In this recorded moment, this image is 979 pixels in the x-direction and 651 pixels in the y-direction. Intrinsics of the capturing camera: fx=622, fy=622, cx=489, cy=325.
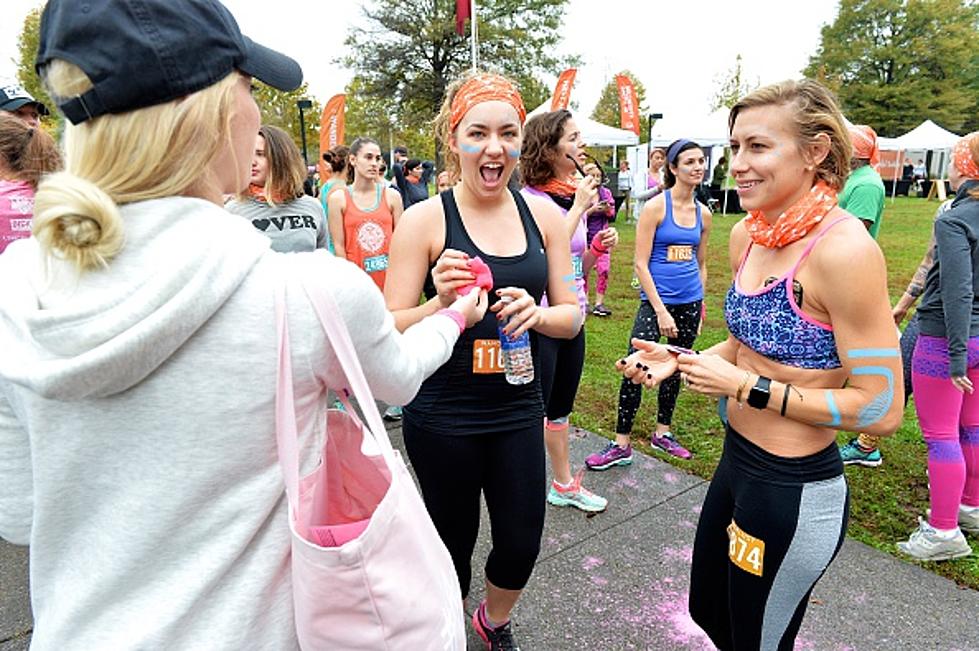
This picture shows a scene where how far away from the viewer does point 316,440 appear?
114 cm

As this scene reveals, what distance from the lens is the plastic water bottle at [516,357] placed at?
7.14 feet

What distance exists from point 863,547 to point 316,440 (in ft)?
11.2

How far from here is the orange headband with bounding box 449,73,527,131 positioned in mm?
2365

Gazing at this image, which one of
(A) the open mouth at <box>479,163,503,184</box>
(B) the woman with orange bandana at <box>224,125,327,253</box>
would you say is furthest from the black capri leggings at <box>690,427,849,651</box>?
(B) the woman with orange bandana at <box>224,125,327,253</box>

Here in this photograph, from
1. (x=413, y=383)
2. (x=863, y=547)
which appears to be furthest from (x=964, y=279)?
(x=413, y=383)

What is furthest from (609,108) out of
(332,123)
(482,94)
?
(482,94)

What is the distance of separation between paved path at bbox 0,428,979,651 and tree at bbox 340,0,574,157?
32.4 m

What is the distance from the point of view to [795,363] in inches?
73.4

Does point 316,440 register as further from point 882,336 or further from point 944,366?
point 944,366

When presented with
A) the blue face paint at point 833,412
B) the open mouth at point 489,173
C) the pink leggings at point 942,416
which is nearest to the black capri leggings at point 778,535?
the blue face paint at point 833,412

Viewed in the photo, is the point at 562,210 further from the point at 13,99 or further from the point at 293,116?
the point at 293,116

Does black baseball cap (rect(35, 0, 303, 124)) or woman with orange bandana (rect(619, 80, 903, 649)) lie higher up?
black baseball cap (rect(35, 0, 303, 124))

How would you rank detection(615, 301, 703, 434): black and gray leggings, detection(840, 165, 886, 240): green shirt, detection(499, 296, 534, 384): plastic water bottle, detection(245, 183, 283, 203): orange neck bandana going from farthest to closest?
detection(840, 165, 886, 240): green shirt, detection(615, 301, 703, 434): black and gray leggings, detection(245, 183, 283, 203): orange neck bandana, detection(499, 296, 534, 384): plastic water bottle

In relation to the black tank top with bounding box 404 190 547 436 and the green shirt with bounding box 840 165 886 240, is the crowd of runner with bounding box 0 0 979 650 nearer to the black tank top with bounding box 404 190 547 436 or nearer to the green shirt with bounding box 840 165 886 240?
the black tank top with bounding box 404 190 547 436
